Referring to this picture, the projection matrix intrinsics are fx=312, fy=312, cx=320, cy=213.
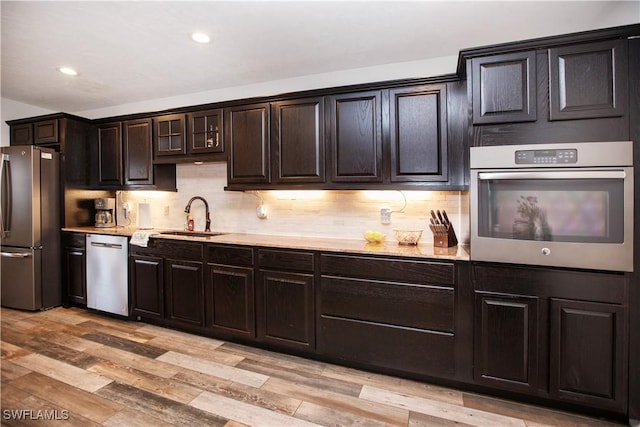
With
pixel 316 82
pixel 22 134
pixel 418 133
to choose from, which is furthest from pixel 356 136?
pixel 22 134

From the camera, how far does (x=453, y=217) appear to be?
106 inches

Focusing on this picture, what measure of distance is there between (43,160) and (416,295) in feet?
13.8

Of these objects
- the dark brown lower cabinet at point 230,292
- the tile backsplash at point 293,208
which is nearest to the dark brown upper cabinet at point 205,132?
the tile backsplash at point 293,208

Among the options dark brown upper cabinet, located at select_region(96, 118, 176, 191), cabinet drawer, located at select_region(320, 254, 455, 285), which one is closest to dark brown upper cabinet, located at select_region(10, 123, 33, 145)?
dark brown upper cabinet, located at select_region(96, 118, 176, 191)

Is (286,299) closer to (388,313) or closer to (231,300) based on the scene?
(231,300)

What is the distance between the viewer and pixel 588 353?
1.82 meters

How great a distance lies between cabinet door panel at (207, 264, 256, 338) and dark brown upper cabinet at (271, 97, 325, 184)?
0.92m

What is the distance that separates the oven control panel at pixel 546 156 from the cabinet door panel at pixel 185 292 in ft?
8.69

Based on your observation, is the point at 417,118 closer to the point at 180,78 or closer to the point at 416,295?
the point at 416,295

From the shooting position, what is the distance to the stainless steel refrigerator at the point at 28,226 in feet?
11.4

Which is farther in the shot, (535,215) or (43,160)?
(43,160)

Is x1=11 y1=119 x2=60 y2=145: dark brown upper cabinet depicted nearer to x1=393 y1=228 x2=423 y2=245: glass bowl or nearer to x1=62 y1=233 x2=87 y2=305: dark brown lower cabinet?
x1=62 y1=233 x2=87 y2=305: dark brown lower cabinet

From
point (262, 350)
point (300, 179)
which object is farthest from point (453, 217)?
point (262, 350)

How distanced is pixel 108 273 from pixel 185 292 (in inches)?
43.4
